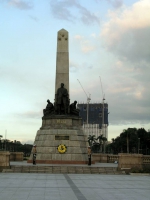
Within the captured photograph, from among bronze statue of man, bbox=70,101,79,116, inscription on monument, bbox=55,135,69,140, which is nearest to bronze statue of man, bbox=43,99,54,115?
bronze statue of man, bbox=70,101,79,116

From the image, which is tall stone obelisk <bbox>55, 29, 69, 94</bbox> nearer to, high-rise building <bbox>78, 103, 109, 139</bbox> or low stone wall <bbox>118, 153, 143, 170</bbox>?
low stone wall <bbox>118, 153, 143, 170</bbox>

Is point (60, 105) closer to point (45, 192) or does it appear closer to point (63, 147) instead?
point (63, 147)

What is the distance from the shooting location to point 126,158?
2498cm

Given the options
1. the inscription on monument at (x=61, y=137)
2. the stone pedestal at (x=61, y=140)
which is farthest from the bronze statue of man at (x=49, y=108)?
the inscription on monument at (x=61, y=137)

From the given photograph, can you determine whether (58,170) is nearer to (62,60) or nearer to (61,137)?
(61,137)

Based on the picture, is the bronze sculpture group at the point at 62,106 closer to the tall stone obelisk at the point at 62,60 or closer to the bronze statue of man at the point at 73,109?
the bronze statue of man at the point at 73,109

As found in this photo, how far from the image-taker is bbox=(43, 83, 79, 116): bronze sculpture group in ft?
108

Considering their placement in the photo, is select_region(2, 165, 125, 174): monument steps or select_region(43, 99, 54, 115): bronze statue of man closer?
select_region(2, 165, 125, 174): monument steps

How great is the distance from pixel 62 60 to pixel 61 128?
294 inches

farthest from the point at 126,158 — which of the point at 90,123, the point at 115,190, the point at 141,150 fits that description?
the point at 90,123

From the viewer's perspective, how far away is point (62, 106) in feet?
109

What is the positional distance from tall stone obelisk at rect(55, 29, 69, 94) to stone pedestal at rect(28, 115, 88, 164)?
3.89 meters

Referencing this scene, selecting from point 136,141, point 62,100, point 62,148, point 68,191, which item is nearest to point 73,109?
point 62,100

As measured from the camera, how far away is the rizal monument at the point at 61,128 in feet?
98.7
